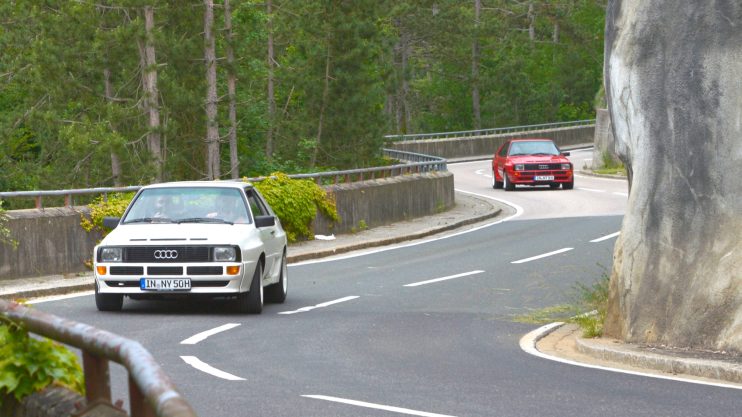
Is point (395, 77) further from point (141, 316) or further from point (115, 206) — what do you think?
point (141, 316)

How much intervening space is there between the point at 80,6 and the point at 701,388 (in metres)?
47.7

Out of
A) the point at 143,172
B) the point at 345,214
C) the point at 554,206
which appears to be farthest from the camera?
the point at 143,172

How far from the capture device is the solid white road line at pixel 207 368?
11.1 m

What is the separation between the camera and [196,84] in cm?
6269

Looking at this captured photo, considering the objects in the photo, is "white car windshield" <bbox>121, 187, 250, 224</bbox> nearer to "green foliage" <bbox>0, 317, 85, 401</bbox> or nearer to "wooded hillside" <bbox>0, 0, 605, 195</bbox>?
"green foliage" <bbox>0, 317, 85, 401</bbox>

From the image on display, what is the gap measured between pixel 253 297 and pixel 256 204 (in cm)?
193

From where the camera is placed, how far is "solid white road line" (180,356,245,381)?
11.1 m

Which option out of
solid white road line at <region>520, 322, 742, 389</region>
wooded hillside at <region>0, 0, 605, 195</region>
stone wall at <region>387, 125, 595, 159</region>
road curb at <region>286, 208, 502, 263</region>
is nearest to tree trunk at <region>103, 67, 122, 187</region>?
wooded hillside at <region>0, 0, 605, 195</region>

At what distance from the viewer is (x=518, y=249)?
2669 centimetres

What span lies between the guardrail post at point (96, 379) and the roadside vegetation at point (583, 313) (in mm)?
8389

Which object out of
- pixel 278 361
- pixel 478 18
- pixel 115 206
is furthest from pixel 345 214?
pixel 478 18

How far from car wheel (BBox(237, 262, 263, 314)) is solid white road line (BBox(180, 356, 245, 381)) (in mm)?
3745

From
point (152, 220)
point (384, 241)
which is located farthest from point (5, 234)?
point (384, 241)

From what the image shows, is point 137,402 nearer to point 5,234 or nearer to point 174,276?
point 174,276
